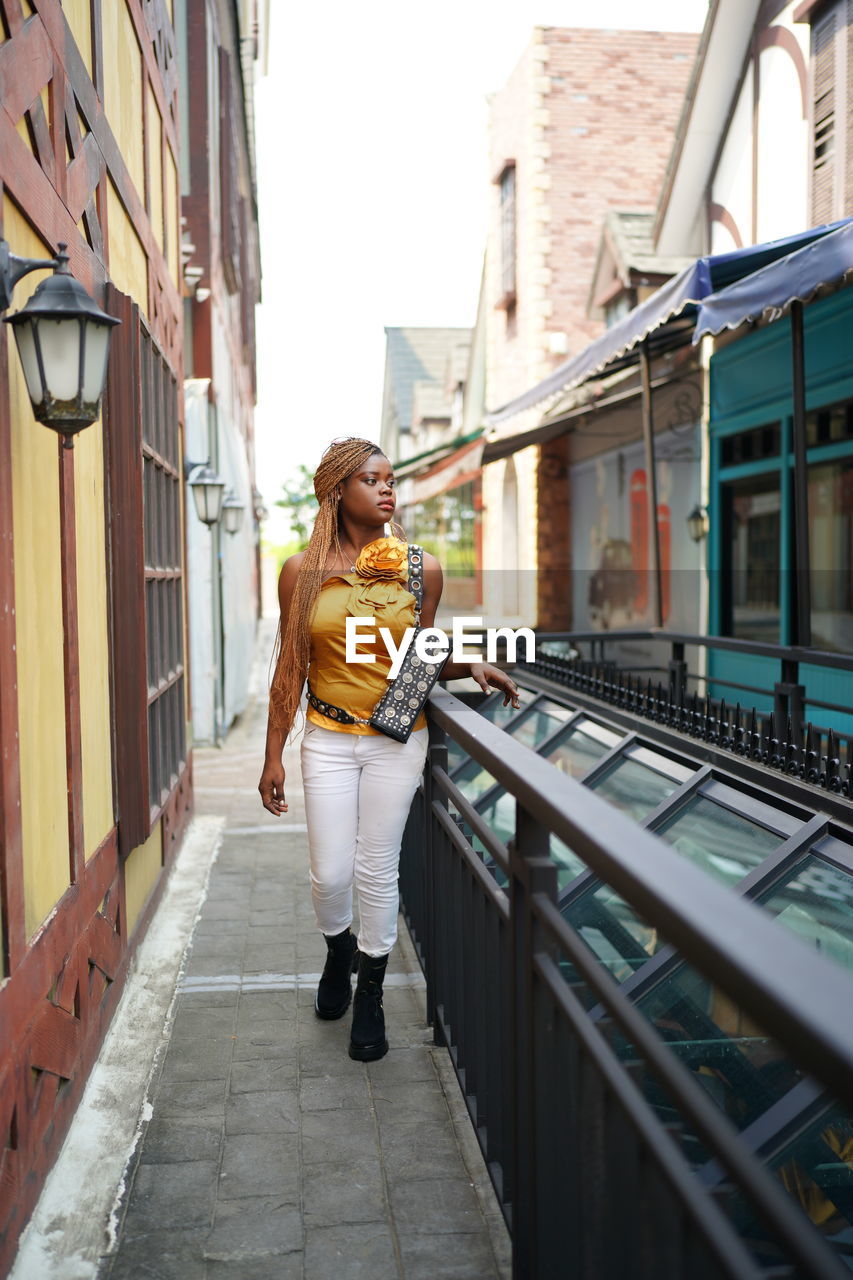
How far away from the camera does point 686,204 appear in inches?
494

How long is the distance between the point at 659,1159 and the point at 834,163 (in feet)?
29.8

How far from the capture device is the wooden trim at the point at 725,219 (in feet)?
37.6

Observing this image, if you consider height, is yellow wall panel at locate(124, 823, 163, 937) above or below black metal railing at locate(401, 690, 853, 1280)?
below

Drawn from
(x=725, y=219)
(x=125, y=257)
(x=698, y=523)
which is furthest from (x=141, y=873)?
(x=725, y=219)

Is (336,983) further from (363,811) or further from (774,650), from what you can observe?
(774,650)

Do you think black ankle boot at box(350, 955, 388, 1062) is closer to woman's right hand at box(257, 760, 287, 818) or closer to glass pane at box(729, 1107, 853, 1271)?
woman's right hand at box(257, 760, 287, 818)

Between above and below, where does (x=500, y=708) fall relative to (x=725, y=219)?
below

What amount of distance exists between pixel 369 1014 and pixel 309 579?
4.57 ft

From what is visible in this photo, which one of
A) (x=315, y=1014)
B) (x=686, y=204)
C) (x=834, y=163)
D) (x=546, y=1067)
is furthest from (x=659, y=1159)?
(x=686, y=204)

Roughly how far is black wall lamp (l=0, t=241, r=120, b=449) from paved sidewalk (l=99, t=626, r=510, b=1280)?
1.91 meters

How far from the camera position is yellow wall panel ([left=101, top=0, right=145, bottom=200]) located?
14.8 feet

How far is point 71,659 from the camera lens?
11.1 feet

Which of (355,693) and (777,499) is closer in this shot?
(355,693)

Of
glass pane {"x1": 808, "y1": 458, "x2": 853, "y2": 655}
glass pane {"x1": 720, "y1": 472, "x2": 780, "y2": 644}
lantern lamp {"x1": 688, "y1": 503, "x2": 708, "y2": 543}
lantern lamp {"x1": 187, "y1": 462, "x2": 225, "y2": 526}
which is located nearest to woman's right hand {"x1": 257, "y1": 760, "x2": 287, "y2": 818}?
glass pane {"x1": 808, "y1": 458, "x2": 853, "y2": 655}
